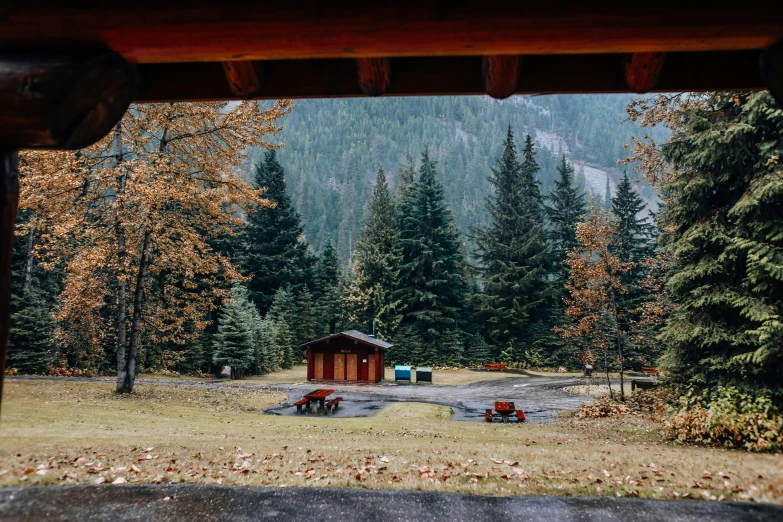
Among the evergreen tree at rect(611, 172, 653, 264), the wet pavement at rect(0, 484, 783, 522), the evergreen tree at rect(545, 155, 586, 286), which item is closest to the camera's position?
the wet pavement at rect(0, 484, 783, 522)

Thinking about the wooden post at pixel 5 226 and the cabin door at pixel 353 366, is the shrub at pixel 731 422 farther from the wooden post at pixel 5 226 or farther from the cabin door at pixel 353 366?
the cabin door at pixel 353 366

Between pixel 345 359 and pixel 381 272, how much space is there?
1563 centimetres

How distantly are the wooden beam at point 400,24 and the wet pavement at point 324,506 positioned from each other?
4627 millimetres

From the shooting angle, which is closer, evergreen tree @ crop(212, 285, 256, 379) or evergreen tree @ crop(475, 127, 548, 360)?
evergreen tree @ crop(212, 285, 256, 379)

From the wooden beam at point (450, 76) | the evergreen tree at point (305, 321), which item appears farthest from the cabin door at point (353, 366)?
the wooden beam at point (450, 76)

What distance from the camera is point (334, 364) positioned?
32594 mm

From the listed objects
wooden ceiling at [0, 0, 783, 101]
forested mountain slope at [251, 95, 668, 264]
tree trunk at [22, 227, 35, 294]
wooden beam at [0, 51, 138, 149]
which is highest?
forested mountain slope at [251, 95, 668, 264]

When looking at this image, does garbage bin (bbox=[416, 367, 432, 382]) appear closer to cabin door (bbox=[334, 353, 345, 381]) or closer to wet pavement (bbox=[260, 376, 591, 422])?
wet pavement (bbox=[260, 376, 591, 422])

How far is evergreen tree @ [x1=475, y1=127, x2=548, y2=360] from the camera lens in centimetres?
4444

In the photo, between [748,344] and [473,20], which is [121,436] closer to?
[473,20]

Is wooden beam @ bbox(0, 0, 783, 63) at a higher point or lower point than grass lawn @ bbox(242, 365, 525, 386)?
higher

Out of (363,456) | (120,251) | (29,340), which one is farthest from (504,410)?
(29,340)

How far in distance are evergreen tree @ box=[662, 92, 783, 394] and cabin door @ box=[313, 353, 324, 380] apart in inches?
887

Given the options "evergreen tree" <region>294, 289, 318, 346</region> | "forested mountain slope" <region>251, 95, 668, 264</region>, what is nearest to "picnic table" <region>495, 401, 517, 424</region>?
"evergreen tree" <region>294, 289, 318, 346</region>
